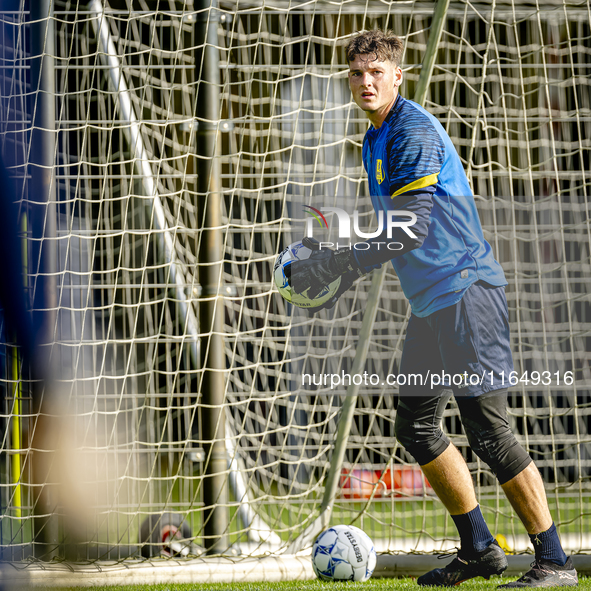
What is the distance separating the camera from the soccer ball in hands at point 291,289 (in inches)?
105

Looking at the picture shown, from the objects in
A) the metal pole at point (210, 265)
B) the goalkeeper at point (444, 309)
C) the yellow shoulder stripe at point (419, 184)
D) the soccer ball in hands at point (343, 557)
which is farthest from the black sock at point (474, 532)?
the yellow shoulder stripe at point (419, 184)

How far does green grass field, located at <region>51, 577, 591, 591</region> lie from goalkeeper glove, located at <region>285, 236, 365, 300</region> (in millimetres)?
1121

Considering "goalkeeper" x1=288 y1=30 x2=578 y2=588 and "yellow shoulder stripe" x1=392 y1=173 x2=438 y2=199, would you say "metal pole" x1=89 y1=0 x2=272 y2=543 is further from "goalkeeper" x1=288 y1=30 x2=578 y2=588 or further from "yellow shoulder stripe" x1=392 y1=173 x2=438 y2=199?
"yellow shoulder stripe" x1=392 y1=173 x2=438 y2=199

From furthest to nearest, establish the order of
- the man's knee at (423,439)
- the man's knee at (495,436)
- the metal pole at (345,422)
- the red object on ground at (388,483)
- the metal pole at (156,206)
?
the red object on ground at (388,483) → the metal pole at (156,206) → the metal pole at (345,422) → the man's knee at (423,439) → the man's knee at (495,436)

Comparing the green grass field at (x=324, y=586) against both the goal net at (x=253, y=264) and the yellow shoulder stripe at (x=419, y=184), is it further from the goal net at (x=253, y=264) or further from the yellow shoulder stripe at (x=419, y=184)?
the yellow shoulder stripe at (x=419, y=184)

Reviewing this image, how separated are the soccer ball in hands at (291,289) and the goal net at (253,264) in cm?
47

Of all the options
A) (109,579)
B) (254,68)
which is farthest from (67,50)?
(109,579)

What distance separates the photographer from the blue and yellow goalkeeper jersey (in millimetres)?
2625

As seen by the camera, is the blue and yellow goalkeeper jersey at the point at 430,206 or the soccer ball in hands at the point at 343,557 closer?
the blue and yellow goalkeeper jersey at the point at 430,206

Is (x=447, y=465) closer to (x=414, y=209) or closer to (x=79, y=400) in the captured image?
(x=414, y=209)

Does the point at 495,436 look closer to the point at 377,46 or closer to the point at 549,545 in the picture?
the point at 549,545

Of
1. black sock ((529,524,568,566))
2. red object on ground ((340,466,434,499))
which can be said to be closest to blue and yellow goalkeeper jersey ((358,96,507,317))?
black sock ((529,524,568,566))

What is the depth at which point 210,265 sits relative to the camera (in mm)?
3268

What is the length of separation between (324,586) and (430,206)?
4.87 ft
